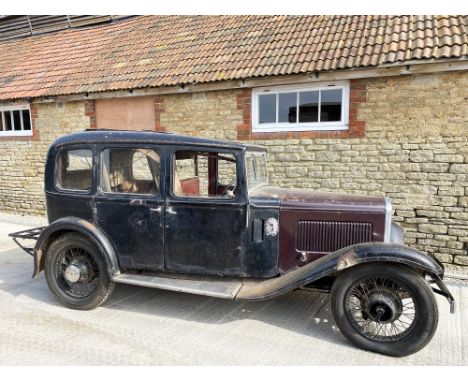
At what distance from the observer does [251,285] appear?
340 cm

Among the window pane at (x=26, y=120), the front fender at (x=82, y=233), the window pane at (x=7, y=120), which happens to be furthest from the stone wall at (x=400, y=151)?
the window pane at (x=7, y=120)

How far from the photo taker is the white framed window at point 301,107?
5852 mm

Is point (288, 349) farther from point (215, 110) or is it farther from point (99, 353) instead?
point (215, 110)

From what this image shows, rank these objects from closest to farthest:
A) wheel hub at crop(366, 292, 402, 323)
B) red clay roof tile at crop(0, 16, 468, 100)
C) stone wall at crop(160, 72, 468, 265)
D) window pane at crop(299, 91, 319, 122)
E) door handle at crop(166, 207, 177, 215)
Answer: wheel hub at crop(366, 292, 402, 323)
door handle at crop(166, 207, 177, 215)
stone wall at crop(160, 72, 468, 265)
red clay roof tile at crop(0, 16, 468, 100)
window pane at crop(299, 91, 319, 122)

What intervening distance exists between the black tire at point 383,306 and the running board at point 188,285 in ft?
3.16

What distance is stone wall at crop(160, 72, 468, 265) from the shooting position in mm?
5141

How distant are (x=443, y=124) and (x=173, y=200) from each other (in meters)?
4.31

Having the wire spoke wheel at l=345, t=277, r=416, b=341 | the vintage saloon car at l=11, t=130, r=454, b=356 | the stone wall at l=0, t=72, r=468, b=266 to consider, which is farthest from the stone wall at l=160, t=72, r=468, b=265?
the wire spoke wheel at l=345, t=277, r=416, b=341

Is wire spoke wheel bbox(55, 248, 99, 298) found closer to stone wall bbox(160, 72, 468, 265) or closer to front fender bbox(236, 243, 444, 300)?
front fender bbox(236, 243, 444, 300)

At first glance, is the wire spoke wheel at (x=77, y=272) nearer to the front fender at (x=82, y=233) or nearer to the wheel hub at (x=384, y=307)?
the front fender at (x=82, y=233)

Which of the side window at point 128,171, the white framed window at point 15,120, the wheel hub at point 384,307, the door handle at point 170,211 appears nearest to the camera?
the wheel hub at point 384,307

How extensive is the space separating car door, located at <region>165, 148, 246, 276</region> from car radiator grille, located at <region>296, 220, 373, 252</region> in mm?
604

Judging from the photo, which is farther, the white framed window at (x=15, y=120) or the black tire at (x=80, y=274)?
the white framed window at (x=15, y=120)

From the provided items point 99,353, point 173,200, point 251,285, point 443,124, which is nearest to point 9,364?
point 99,353
